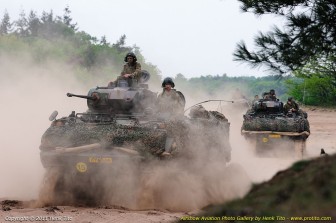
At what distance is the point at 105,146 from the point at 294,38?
3.62m

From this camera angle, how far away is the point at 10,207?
943cm

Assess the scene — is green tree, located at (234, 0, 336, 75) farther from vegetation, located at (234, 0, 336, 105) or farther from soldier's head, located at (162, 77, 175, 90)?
soldier's head, located at (162, 77, 175, 90)

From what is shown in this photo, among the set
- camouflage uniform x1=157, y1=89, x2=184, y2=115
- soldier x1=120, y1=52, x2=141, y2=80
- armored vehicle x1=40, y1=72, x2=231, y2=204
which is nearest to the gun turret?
armored vehicle x1=40, y1=72, x2=231, y2=204

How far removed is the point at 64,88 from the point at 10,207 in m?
23.3

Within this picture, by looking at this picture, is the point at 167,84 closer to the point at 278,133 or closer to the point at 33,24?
the point at 278,133

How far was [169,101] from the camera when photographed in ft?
39.2

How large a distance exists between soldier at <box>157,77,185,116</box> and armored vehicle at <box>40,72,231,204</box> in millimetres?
687

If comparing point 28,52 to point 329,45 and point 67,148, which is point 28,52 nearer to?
point 67,148

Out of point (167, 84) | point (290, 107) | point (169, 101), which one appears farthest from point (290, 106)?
point (169, 101)

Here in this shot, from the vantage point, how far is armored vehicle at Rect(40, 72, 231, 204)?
381 inches

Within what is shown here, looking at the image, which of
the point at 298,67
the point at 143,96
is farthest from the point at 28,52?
the point at 298,67

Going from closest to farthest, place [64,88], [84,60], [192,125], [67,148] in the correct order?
[67,148] < [192,125] < [64,88] < [84,60]

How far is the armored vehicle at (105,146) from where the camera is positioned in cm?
969

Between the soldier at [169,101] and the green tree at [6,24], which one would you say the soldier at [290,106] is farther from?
the green tree at [6,24]
